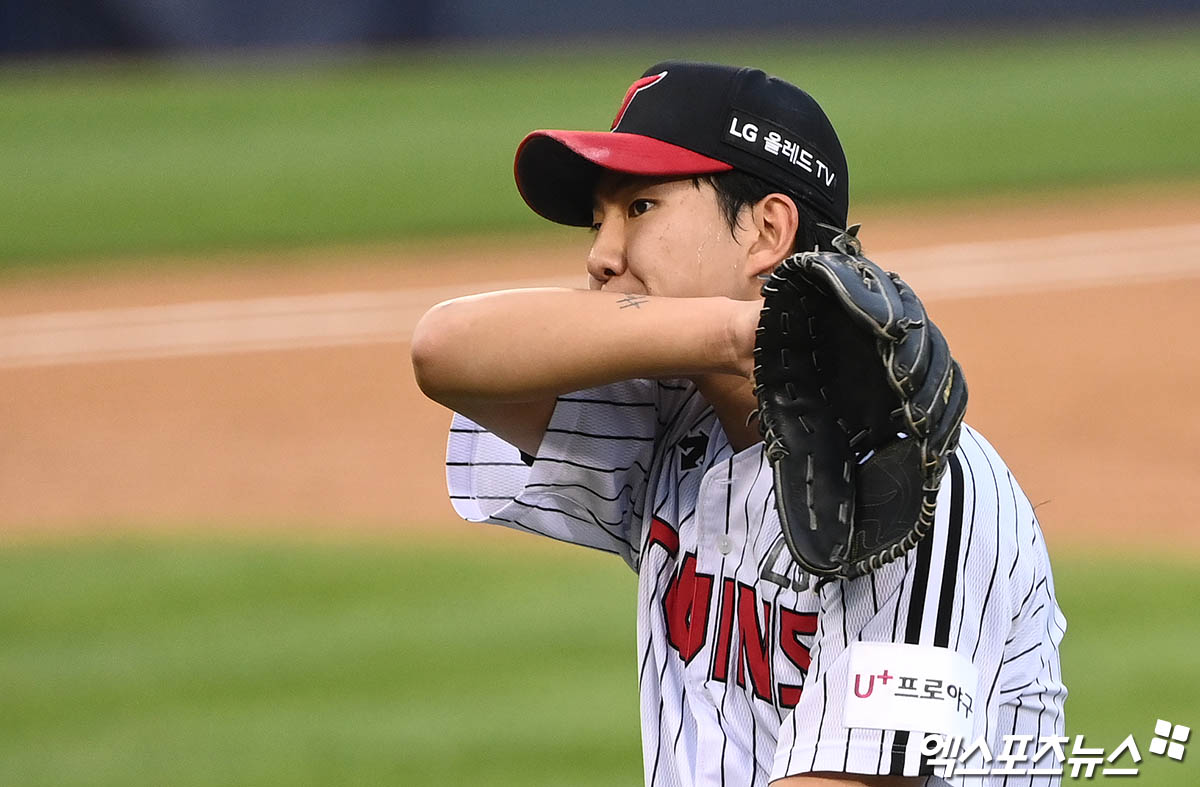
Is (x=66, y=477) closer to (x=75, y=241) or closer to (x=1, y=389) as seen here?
(x=1, y=389)

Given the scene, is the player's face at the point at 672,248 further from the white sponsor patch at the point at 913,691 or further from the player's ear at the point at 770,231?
the white sponsor patch at the point at 913,691

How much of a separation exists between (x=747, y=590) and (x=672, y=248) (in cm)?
43

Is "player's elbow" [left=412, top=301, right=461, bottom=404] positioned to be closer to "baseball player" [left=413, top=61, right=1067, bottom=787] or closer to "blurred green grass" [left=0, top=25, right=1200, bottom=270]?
"baseball player" [left=413, top=61, right=1067, bottom=787]

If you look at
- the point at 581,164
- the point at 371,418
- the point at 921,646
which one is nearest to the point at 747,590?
the point at 921,646

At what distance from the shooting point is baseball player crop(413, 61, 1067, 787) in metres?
1.70

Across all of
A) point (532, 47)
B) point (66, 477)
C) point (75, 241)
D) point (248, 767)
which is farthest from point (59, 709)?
point (532, 47)

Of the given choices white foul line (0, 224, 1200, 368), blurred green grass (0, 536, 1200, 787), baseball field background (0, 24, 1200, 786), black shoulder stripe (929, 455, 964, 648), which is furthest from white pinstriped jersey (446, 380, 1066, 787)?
white foul line (0, 224, 1200, 368)

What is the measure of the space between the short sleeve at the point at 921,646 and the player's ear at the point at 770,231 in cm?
39

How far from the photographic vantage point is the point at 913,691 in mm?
1688

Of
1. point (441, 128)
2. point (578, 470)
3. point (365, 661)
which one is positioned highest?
point (441, 128)

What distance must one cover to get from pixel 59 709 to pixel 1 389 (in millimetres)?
5011

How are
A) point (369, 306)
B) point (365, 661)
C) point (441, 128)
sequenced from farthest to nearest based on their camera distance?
point (441, 128)
point (369, 306)
point (365, 661)

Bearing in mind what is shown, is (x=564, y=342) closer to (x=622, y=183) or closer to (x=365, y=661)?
(x=622, y=183)

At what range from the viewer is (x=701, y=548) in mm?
2014
